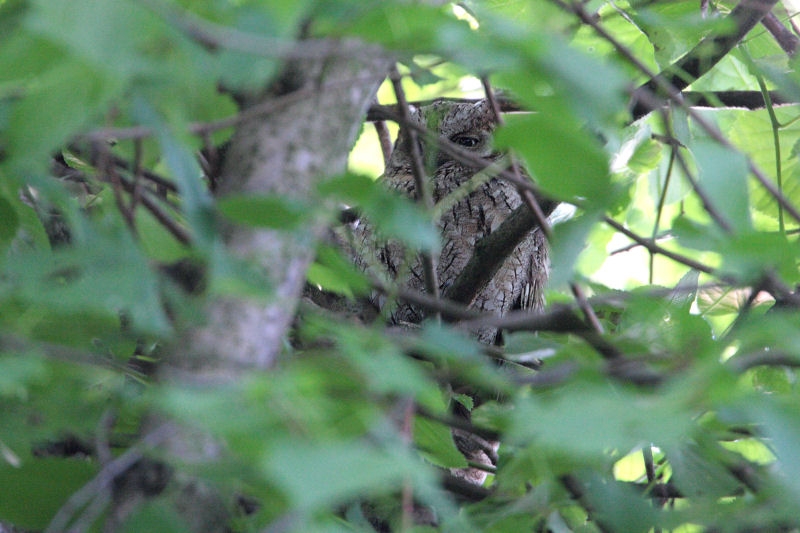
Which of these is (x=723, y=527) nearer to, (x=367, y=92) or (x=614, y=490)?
(x=614, y=490)

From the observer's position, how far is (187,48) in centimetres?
40

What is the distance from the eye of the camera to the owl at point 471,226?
79.4 inches

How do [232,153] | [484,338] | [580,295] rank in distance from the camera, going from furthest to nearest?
[484,338] → [580,295] → [232,153]

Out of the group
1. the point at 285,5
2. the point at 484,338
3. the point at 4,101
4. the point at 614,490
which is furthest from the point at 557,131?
the point at 484,338

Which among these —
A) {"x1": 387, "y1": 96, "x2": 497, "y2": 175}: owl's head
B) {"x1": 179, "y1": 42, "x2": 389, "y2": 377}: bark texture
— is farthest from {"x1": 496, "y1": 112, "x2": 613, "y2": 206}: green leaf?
{"x1": 387, "y1": 96, "x2": 497, "y2": 175}: owl's head

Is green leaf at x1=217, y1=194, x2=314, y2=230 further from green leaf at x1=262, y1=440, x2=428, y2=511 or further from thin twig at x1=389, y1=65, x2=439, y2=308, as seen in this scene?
thin twig at x1=389, y1=65, x2=439, y2=308

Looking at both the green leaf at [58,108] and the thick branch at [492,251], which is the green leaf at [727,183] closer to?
the green leaf at [58,108]

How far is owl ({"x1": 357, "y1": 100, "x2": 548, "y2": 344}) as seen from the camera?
2016mm

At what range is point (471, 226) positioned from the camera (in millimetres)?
2049

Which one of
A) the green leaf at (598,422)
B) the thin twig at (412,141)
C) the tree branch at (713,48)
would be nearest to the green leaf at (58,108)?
the green leaf at (598,422)

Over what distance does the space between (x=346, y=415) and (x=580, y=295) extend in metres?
0.35

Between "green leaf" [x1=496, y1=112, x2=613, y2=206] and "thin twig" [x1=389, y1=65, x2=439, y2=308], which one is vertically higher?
"green leaf" [x1=496, y1=112, x2=613, y2=206]

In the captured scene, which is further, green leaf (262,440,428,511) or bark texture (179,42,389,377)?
bark texture (179,42,389,377)

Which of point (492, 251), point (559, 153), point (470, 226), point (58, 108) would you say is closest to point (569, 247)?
point (559, 153)
